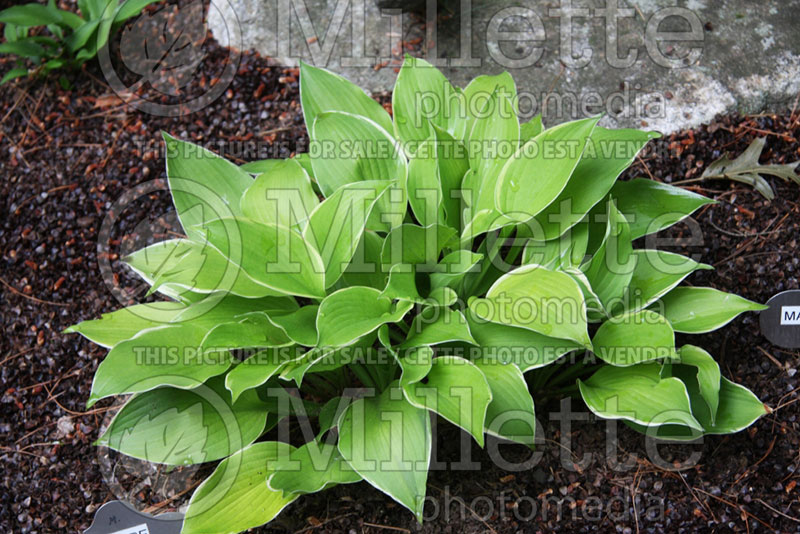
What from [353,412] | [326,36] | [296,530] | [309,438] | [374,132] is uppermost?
[326,36]

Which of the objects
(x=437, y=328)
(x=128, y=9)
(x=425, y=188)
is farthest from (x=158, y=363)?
(x=128, y=9)

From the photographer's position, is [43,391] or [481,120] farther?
[43,391]

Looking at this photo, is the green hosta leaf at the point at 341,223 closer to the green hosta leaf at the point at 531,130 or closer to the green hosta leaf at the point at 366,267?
the green hosta leaf at the point at 366,267

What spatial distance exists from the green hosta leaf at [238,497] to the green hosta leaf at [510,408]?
1.28 ft

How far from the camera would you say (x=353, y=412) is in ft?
4.30

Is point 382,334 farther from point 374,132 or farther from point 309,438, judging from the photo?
point 374,132

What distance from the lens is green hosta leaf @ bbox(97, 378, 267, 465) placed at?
1305 millimetres

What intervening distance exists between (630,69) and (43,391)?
1.69 metres

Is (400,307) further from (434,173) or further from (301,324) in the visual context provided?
(434,173)

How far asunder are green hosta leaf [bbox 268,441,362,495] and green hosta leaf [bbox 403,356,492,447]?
197 mm

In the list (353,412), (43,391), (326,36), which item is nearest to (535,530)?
(353,412)

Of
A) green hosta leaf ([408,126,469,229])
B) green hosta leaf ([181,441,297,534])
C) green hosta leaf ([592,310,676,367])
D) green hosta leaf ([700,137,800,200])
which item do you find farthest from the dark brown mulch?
green hosta leaf ([408,126,469,229])

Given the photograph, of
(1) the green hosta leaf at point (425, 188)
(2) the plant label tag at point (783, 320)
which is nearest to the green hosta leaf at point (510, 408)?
(1) the green hosta leaf at point (425, 188)

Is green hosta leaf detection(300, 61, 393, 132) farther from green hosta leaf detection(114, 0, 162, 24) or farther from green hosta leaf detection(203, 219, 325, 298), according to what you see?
green hosta leaf detection(114, 0, 162, 24)
